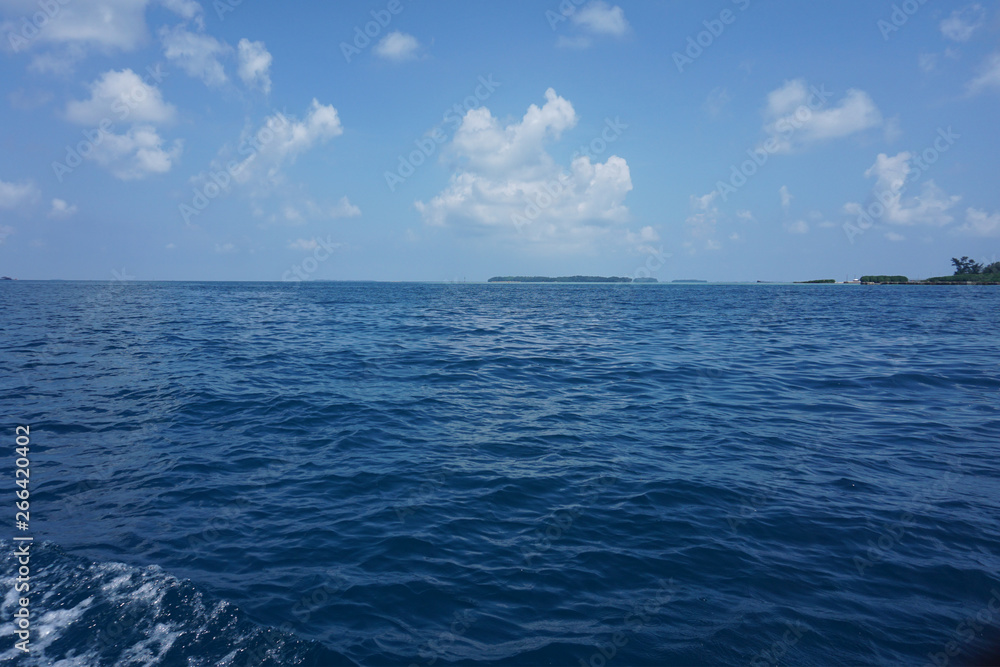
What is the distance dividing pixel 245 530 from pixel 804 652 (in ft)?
26.3

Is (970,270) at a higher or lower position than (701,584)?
higher

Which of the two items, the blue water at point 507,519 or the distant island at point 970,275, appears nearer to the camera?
the blue water at point 507,519

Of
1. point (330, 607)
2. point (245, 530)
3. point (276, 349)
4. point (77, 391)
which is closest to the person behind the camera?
point (330, 607)

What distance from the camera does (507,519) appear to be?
27.7ft

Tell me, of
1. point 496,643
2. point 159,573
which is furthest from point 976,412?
point 159,573

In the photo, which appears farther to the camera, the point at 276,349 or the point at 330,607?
the point at 276,349

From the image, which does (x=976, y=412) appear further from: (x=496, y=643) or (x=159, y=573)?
(x=159, y=573)

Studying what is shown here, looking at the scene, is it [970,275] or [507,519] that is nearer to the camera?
[507,519]

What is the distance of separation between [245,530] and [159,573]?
134 cm

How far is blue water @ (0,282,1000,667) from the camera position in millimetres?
5723

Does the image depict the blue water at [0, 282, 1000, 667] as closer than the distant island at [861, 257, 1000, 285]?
Yes

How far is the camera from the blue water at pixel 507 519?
18.8ft

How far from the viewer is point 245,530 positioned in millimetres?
7957

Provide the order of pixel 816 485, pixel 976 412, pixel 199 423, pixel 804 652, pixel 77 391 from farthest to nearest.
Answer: pixel 77 391
pixel 976 412
pixel 199 423
pixel 816 485
pixel 804 652
